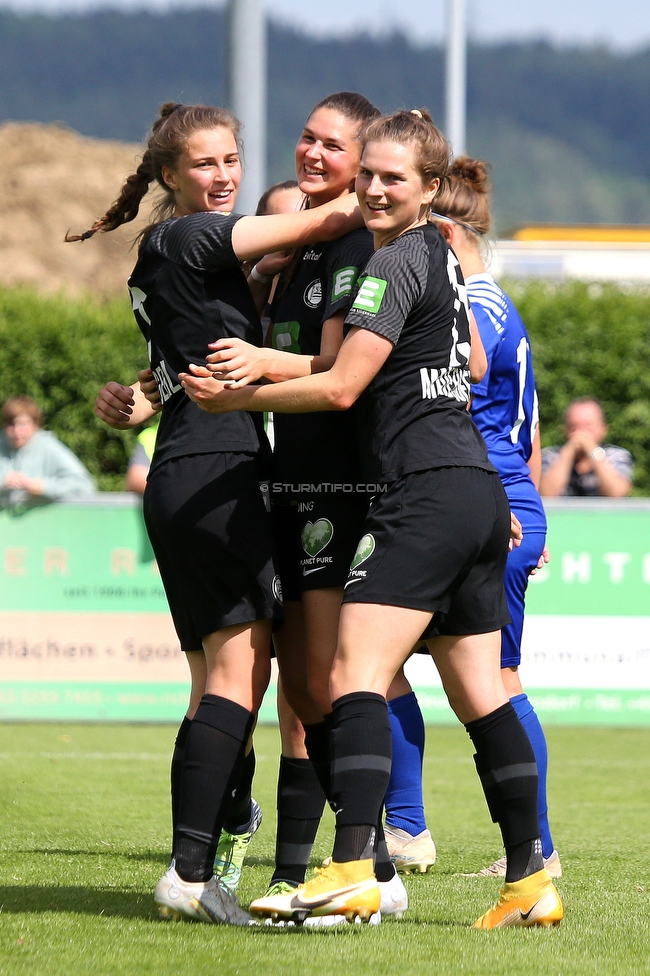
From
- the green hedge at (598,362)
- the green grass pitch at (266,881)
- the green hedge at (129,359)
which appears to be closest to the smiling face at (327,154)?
the green grass pitch at (266,881)

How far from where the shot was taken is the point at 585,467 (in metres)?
10.0

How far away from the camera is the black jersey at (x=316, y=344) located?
11.9ft

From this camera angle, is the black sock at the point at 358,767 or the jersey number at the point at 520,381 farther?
the jersey number at the point at 520,381

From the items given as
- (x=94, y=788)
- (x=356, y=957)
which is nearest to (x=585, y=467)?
(x=94, y=788)

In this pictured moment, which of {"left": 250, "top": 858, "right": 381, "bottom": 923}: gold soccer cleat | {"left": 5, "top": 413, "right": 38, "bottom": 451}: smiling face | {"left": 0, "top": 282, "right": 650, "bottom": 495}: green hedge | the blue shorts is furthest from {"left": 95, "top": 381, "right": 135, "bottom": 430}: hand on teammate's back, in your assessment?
{"left": 0, "top": 282, "right": 650, "bottom": 495}: green hedge

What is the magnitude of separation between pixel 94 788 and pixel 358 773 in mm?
3225

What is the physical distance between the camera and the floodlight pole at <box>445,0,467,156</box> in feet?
57.9

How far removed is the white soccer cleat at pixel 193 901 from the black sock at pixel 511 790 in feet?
2.35

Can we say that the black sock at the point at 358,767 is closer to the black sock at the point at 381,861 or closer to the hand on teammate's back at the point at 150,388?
the black sock at the point at 381,861

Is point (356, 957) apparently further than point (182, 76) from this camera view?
No

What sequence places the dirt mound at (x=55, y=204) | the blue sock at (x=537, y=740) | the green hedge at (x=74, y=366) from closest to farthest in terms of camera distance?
the blue sock at (x=537, y=740) < the green hedge at (x=74, y=366) < the dirt mound at (x=55, y=204)

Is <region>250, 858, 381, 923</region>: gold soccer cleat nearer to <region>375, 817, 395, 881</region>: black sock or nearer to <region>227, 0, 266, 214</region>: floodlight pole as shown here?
<region>375, 817, 395, 881</region>: black sock

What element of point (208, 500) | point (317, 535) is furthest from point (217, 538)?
point (317, 535)

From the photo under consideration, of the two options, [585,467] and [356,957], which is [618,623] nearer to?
[585,467]
